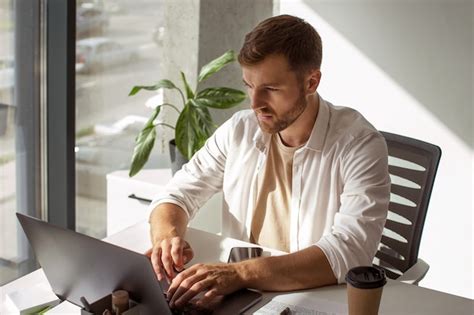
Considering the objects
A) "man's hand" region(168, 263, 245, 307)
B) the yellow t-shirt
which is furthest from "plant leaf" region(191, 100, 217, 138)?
"man's hand" region(168, 263, 245, 307)

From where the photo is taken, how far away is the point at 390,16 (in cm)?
344

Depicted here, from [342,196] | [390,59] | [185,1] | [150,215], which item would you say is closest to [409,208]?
[342,196]

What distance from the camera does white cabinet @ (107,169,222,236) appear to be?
11.2 ft

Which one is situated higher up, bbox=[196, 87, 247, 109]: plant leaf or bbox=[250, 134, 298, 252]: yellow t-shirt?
bbox=[196, 87, 247, 109]: plant leaf

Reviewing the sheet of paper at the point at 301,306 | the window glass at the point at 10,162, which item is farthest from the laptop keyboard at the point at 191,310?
the window glass at the point at 10,162

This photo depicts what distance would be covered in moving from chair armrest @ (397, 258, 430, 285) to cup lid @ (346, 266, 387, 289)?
0.75 meters

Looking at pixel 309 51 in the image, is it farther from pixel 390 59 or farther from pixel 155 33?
pixel 155 33

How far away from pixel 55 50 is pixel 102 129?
0.48 meters

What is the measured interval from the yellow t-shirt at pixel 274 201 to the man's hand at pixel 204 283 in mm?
495

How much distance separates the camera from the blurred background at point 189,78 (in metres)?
3.36

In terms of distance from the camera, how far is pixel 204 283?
6.23 ft

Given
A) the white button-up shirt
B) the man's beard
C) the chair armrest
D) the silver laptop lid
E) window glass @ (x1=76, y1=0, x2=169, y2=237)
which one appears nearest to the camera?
the silver laptop lid

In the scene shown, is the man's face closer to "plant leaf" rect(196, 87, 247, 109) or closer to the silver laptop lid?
the silver laptop lid

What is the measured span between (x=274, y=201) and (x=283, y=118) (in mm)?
315
